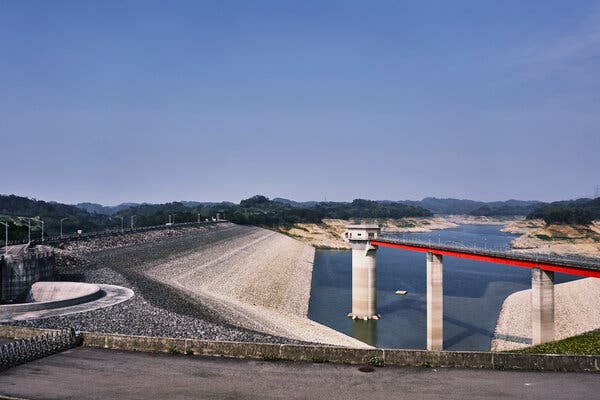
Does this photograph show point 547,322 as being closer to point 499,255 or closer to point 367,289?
point 499,255

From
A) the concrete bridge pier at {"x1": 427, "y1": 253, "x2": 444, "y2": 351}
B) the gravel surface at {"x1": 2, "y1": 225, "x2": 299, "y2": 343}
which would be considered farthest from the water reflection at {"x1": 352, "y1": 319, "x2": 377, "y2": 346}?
the gravel surface at {"x1": 2, "y1": 225, "x2": 299, "y2": 343}

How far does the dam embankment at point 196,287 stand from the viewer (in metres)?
29.9

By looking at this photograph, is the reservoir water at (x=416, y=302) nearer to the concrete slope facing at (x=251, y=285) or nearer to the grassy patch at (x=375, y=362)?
the concrete slope facing at (x=251, y=285)

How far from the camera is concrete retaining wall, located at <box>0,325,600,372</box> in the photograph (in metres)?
19.9

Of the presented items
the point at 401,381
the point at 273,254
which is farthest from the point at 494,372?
the point at 273,254

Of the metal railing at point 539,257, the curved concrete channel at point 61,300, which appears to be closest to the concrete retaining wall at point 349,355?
the curved concrete channel at point 61,300

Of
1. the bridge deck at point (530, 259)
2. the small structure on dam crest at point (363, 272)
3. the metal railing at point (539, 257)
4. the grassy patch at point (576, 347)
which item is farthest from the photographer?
the small structure on dam crest at point (363, 272)

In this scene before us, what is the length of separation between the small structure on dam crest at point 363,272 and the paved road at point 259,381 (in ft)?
127

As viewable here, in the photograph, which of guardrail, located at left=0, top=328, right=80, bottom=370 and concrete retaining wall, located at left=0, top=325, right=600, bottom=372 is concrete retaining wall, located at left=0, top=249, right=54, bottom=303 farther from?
concrete retaining wall, located at left=0, top=325, right=600, bottom=372

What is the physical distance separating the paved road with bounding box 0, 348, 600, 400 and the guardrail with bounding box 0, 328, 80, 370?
500 millimetres

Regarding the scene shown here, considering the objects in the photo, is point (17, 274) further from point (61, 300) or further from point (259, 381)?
point (259, 381)

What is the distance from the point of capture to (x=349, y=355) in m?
21.1

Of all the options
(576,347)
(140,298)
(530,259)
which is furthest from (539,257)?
(140,298)

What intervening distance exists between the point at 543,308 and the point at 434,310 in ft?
36.3
